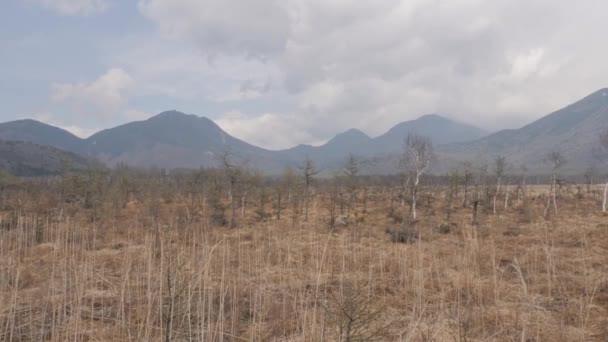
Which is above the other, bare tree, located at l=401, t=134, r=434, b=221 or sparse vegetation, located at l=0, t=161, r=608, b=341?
bare tree, located at l=401, t=134, r=434, b=221

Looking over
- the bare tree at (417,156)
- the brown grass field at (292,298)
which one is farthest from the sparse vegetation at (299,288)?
the bare tree at (417,156)

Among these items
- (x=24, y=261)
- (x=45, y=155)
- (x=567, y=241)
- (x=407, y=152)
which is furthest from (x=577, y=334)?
(x=45, y=155)

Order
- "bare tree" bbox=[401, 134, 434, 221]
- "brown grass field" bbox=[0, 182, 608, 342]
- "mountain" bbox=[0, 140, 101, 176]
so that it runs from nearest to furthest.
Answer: "brown grass field" bbox=[0, 182, 608, 342] → "bare tree" bbox=[401, 134, 434, 221] → "mountain" bbox=[0, 140, 101, 176]

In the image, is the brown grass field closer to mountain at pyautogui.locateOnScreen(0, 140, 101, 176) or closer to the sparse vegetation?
the sparse vegetation

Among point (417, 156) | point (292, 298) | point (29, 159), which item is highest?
point (29, 159)

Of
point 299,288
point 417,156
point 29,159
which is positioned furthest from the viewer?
point 29,159

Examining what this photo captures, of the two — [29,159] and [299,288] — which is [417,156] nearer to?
[299,288]

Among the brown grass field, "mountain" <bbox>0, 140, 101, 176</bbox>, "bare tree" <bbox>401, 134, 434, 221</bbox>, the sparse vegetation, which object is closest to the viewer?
the brown grass field

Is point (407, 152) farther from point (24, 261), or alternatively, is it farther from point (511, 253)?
point (24, 261)

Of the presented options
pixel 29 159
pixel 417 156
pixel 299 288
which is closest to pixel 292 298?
pixel 299 288

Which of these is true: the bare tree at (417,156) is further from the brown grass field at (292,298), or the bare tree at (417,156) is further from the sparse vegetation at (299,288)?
the brown grass field at (292,298)

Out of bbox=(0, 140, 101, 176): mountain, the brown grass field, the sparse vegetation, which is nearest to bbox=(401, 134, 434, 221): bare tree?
the sparse vegetation

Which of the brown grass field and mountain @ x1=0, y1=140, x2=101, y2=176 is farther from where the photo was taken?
mountain @ x1=0, y1=140, x2=101, y2=176

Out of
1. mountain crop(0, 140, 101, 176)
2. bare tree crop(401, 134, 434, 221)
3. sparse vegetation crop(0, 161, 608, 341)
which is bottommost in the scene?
sparse vegetation crop(0, 161, 608, 341)
